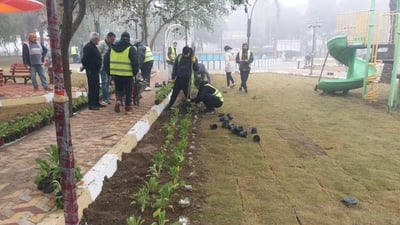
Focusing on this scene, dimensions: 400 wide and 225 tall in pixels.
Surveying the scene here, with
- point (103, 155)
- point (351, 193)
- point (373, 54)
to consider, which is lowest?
point (351, 193)

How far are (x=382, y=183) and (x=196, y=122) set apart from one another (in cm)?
416

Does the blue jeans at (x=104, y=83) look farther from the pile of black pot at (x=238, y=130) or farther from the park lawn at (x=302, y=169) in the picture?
the pile of black pot at (x=238, y=130)

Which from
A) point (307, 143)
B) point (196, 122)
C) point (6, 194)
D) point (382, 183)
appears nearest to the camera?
point (6, 194)

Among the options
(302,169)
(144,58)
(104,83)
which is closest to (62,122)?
(302,169)

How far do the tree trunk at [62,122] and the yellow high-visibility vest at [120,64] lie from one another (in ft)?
17.6

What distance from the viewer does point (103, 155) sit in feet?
15.9

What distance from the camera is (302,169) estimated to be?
5.14m

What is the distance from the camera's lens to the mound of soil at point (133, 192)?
344 cm

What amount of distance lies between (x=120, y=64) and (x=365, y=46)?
8504 mm

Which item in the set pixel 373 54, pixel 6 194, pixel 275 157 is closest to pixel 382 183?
pixel 275 157

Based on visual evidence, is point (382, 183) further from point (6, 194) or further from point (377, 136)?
point (6, 194)

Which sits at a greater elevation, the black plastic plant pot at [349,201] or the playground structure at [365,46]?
the playground structure at [365,46]

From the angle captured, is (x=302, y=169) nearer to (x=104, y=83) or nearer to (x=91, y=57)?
(x=91, y=57)

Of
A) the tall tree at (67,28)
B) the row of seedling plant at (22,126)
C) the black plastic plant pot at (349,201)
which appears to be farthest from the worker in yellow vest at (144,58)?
the black plastic plant pot at (349,201)
